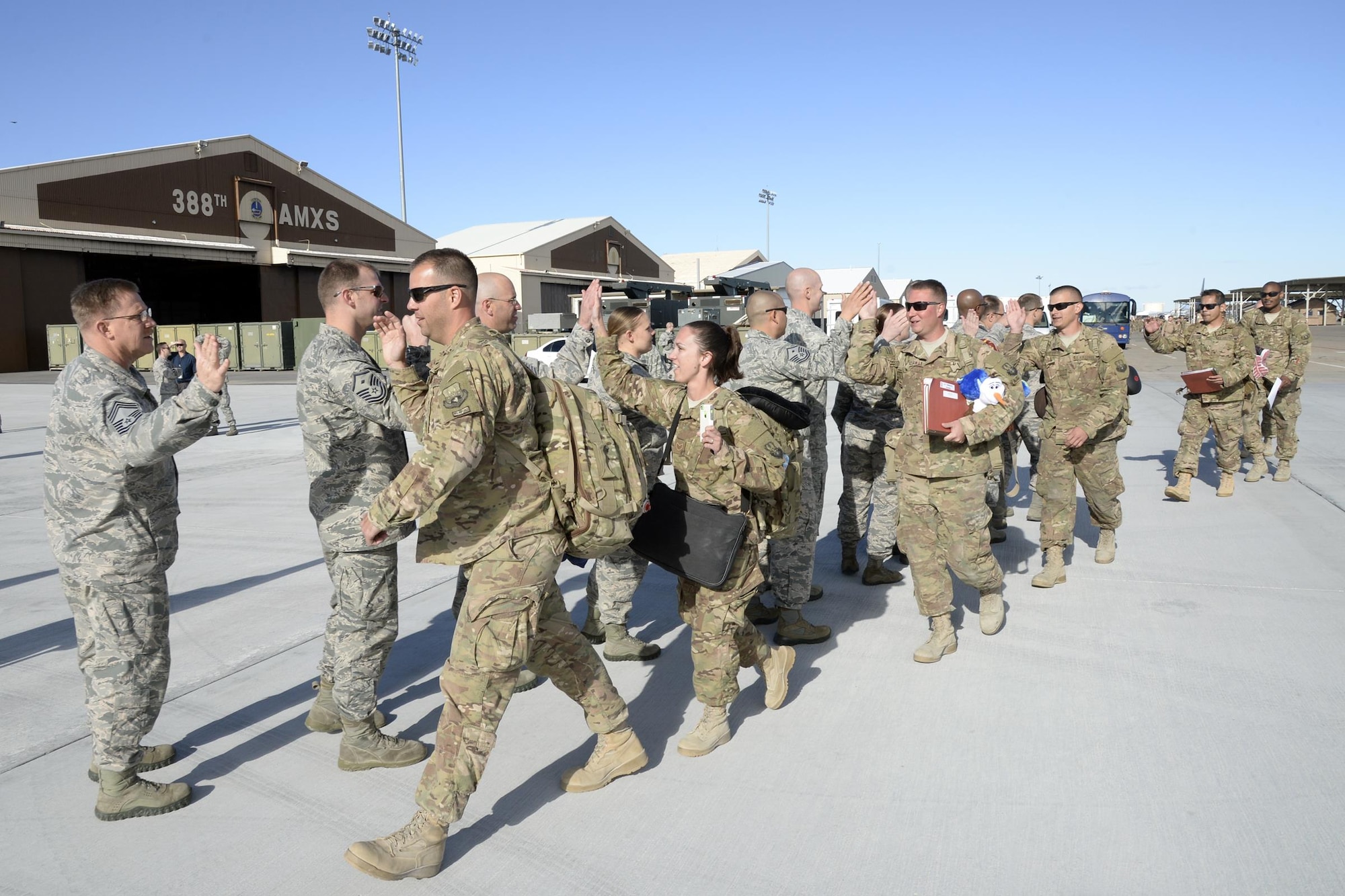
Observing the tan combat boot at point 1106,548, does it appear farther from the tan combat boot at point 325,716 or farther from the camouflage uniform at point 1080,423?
the tan combat boot at point 325,716

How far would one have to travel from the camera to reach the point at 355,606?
3387 mm

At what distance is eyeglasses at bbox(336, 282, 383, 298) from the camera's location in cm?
342

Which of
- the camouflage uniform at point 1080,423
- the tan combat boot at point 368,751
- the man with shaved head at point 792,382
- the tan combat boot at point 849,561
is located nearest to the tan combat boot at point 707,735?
the tan combat boot at point 368,751

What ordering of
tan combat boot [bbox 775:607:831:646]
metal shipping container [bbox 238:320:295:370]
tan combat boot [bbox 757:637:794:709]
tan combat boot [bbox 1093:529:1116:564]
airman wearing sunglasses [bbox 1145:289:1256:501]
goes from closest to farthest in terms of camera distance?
1. tan combat boot [bbox 757:637:794:709]
2. tan combat boot [bbox 775:607:831:646]
3. tan combat boot [bbox 1093:529:1116:564]
4. airman wearing sunglasses [bbox 1145:289:1256:501]
5. metal shipping container [bbox 238:320:295:370]

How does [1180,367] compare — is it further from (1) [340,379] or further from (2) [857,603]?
(1) [340,379]

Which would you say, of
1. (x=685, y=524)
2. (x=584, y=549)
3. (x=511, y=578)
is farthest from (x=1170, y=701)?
(x=511, y=578)

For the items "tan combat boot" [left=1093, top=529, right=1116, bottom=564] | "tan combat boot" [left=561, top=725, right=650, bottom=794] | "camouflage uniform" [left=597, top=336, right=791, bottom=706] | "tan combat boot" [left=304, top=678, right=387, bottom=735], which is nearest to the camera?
"tan combat boot" [left=561, top=725, right=650, bottom=794]

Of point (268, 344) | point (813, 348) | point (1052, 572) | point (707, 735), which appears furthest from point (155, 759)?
point (268, 344)

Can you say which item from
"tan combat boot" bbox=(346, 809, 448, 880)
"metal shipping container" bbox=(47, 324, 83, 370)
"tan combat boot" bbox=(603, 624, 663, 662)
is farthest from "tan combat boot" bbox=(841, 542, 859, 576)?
"metal shipping container" bbox=(47, 324, 83, 370)

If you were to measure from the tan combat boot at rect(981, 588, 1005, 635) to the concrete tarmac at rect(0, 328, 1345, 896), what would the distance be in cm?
7

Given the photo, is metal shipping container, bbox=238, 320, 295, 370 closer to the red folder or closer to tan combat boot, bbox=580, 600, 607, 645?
tan combat boot, bbox=580, 600, 607, 645

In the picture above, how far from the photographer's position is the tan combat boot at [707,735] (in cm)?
351

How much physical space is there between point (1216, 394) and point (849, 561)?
15.6ft

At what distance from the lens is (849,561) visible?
19.6 ft
